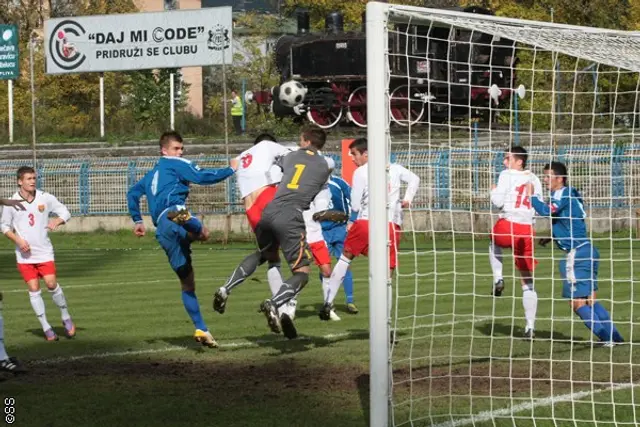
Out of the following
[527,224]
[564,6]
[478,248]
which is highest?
[564,6]

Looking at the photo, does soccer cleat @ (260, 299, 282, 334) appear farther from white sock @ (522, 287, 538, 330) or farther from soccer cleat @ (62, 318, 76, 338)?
soccer cleat @ (62, 318, 76, 338)

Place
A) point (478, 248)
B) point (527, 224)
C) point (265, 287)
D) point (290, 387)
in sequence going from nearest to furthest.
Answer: point (290, 387) < point (527, 224) < point (265, 287) < point (478, 248)

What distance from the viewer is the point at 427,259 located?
937 inches

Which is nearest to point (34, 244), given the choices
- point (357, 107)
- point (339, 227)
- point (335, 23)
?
point (339, 227)

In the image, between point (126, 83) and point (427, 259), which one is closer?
point (427, 259)

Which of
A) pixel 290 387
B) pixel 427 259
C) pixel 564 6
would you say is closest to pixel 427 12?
pixel 290 387

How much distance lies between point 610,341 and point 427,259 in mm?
12587

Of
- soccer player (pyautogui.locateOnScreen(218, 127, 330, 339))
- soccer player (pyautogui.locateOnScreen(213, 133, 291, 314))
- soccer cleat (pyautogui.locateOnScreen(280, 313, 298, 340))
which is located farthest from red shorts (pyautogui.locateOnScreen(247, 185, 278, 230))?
soccer cleat (pyautogui.locateOnScreen(280, 313, 298, 340))

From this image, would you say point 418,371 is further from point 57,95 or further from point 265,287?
point 57,95

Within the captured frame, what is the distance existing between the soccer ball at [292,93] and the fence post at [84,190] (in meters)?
6.37

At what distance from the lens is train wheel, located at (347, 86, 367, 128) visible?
36.7 m

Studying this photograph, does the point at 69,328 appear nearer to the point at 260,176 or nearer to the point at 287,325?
the point at 260,176

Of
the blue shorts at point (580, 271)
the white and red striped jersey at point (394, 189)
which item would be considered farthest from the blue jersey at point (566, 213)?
the white and red striped jersey at point (394, 189)

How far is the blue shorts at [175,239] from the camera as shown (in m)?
11.9
